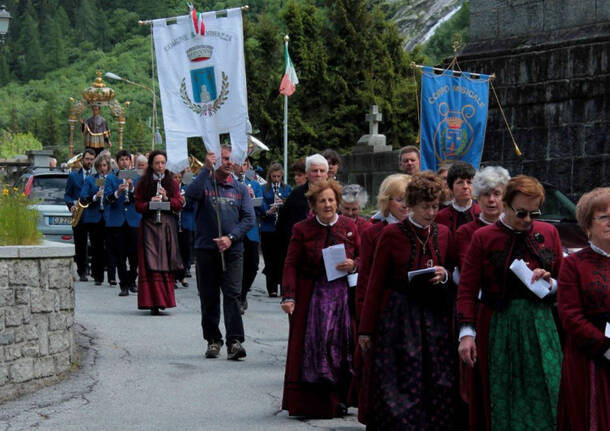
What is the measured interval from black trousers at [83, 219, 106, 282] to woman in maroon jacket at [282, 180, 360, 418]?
30.4 ft

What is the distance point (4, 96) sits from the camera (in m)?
124

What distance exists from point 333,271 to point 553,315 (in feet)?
6.49

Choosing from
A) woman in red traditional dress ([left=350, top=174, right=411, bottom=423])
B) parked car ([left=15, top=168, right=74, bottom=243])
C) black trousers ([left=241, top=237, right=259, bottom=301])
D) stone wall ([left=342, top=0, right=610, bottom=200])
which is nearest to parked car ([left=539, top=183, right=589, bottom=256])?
stone wall ([left=342, top=0, right=610, bottom=200])

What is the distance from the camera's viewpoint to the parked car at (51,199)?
18.9 meters

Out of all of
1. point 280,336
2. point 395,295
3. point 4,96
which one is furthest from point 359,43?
point 4,96

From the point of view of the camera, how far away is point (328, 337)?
7.39 m

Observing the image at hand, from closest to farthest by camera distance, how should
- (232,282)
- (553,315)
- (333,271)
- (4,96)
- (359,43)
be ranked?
(553,315)
(333,271)
(232,282)
(359,43)
(4,96)

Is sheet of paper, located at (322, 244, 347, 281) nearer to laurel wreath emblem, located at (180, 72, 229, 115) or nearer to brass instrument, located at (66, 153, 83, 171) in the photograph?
laurel wreath emblem, located at (180, 72, 229, 115)

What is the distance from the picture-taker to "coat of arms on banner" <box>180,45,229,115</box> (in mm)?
10156

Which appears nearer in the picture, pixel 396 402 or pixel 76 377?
pixel 396 402

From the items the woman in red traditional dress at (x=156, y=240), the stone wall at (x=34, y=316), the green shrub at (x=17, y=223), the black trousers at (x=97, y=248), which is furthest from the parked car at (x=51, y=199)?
the stone wall at (x=34, y=316)

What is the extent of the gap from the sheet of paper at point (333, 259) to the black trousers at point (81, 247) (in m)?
9.94

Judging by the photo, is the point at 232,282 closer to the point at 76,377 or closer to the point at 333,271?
the point at 76,377

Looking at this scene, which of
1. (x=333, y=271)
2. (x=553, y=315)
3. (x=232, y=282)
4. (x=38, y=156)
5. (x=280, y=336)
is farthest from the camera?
(x=38, y=156)
